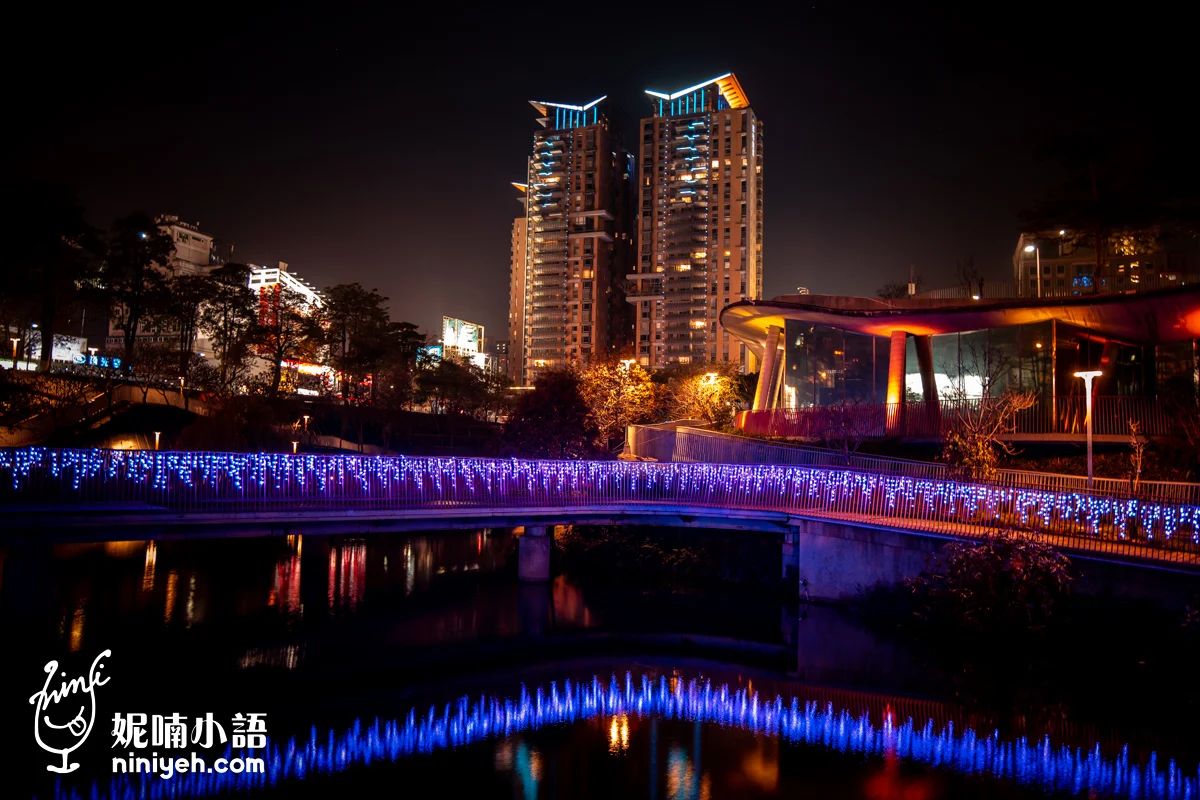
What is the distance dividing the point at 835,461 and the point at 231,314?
4949 cm

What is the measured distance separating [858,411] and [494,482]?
59.2 feet

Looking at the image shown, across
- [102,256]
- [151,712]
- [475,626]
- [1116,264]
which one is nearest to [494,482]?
[475,626]

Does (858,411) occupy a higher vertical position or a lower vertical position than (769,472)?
higher

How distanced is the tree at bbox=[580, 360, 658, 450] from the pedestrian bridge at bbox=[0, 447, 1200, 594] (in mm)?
20809

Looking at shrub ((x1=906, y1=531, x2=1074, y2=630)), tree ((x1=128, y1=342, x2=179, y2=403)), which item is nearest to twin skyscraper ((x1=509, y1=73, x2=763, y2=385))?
tree ((x1=128, y1=342, x2=179, y2=403))

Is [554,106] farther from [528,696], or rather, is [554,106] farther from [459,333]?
[528,696]

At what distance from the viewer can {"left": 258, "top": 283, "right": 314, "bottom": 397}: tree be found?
56.5 metres

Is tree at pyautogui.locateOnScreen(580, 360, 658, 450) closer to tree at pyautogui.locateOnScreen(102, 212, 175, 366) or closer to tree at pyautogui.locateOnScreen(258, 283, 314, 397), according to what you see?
tree at pyautogui.locateOnScreen(258, 283, 314, 397)

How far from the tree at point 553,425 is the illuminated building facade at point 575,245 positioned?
105316 mm

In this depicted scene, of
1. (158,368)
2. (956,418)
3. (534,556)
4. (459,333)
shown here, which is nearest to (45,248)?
(158,368)

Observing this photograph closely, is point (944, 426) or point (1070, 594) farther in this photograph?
point (944, 426)

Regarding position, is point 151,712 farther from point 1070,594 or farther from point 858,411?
point 858,411

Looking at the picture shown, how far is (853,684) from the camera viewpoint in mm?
17484

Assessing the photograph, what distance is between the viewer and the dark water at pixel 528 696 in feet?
41.3
